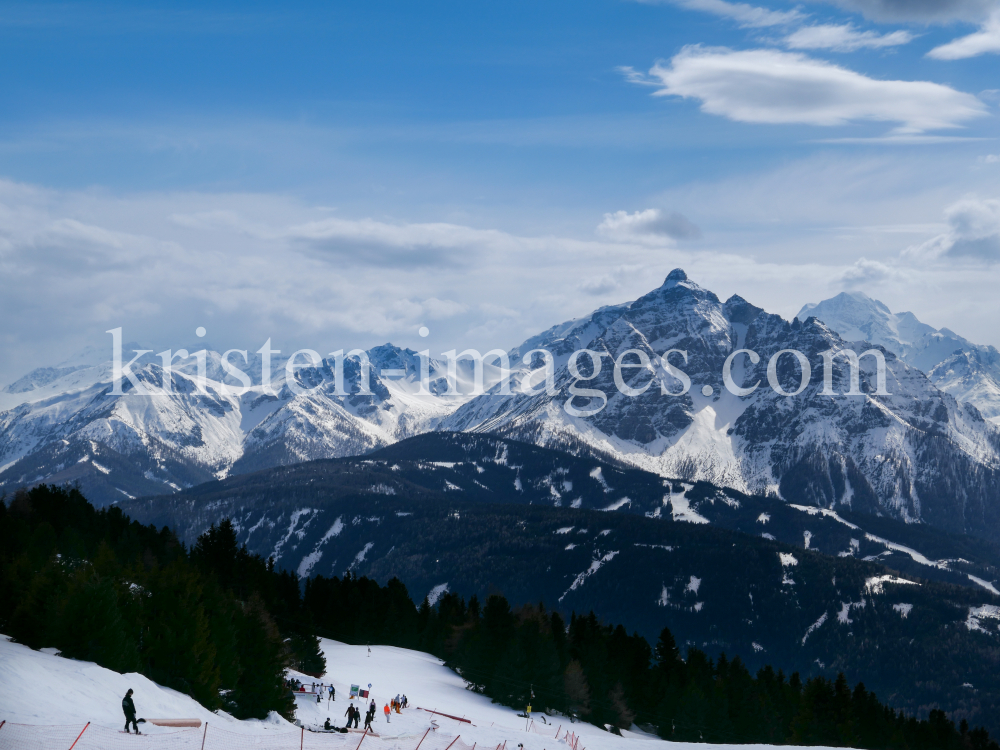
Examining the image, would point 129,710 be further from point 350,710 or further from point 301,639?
point 301,639

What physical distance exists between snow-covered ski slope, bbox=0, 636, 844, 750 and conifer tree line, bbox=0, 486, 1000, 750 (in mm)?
2568

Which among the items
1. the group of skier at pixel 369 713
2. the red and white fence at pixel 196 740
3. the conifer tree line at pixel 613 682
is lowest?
the conifer tree line at pixel 613 682

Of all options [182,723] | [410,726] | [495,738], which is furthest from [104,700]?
[495,738]

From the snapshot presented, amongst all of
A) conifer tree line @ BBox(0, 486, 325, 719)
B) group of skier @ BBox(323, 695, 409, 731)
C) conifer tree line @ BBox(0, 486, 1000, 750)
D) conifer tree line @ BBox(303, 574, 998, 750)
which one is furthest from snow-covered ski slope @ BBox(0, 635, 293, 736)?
conifer tree line @ BBox(303, 574, 998, 750)

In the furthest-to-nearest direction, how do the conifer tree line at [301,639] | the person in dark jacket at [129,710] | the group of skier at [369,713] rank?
the group of skier at [369,713] < the conifer tree line at [301,639] < the person in dark jacket at [129,710]

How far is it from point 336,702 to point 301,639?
57.4 feet

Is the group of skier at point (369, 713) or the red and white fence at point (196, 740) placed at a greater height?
the red and white fence at point (196, 740)

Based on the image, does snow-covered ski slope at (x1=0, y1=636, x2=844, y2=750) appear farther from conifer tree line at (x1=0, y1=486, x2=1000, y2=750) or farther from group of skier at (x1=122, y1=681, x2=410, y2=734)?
conifer tree line at (x1=0, y1=486, x2=1000, y2=750)

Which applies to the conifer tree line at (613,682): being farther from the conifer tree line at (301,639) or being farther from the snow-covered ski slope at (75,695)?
the snow-covered ski slope at (75,695)

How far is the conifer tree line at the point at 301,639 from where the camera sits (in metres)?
70.3

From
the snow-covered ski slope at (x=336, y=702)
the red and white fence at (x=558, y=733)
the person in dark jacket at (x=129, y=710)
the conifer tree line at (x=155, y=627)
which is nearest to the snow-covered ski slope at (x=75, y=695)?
the snow-covered ski slope at (x=336, y=702)

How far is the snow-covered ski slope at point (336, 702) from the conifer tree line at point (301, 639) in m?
2.57

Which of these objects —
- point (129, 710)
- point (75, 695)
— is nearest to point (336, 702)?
point (75, 695)

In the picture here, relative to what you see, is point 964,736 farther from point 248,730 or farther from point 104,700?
point 104,700
